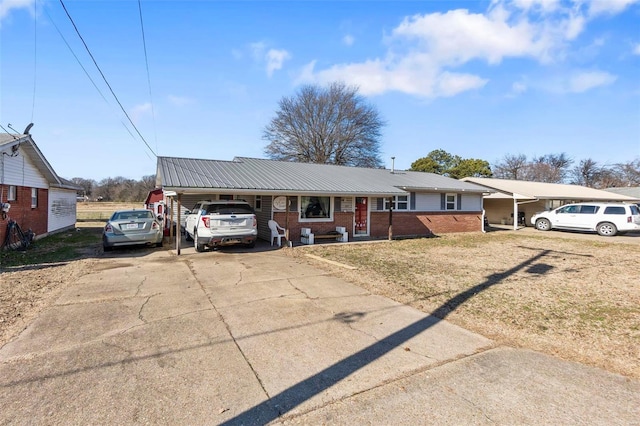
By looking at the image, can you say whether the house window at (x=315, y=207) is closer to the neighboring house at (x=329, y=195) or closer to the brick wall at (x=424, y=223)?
the neighboring house at (x=329, y=195)

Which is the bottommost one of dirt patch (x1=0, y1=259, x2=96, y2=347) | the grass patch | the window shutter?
dirt patch (x1=0, y1=259, x2=96, y2=347)

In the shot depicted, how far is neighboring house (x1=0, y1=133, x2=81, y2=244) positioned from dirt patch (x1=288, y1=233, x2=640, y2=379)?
396 inches

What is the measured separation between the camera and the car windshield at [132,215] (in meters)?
11.1

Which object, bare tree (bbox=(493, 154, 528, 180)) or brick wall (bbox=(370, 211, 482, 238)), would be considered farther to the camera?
bare tree (bbox=(493, 154, 528, 180))

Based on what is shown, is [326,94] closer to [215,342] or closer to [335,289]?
[335,289]

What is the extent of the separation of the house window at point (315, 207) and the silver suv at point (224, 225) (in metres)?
3.65

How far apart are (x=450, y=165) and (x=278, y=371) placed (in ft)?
171

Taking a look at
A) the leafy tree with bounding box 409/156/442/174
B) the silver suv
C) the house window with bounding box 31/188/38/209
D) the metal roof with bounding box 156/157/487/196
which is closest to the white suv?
the metal roof with bounding box 156/157/487/196

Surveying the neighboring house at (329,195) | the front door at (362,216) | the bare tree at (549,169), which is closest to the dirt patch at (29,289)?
the neighboring house at (329,195)

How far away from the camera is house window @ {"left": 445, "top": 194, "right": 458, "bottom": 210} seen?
19156mm

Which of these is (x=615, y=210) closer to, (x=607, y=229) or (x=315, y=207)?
(x=607, y=229)

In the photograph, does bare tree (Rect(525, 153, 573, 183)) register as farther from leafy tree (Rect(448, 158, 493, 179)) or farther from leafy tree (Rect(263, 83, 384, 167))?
leafy tree (Rect(263, 83, 384, 167))

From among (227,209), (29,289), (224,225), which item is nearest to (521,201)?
(227,209)

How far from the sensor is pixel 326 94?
41312mm
